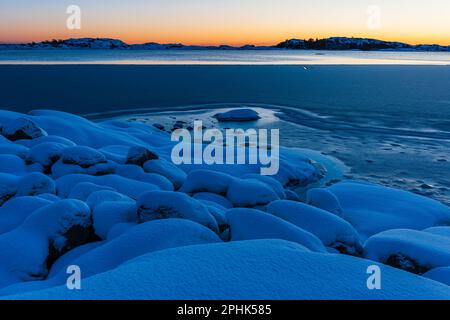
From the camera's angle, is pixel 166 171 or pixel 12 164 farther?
pixel 166 171

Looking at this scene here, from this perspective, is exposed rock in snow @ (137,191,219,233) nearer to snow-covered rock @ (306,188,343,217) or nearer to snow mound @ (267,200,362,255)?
snow mound @ (267,200,362,255)

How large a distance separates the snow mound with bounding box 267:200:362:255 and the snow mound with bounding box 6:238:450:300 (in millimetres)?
1090

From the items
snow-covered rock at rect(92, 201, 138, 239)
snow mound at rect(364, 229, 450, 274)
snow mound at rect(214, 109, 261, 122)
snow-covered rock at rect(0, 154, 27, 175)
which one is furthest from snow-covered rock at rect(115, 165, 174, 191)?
snow mound at rect(214, 109, 261, 122)

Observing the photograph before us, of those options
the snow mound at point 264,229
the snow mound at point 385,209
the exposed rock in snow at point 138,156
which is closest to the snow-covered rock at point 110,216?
the snow mound at point 264,229

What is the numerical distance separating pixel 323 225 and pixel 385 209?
2.05 metres

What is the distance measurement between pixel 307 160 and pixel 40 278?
563cm

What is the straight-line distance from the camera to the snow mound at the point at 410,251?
335 cm

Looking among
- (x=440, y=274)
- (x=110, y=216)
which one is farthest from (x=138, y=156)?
(x=440, y=274)

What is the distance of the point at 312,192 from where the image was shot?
5.45 m

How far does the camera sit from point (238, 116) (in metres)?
12.4

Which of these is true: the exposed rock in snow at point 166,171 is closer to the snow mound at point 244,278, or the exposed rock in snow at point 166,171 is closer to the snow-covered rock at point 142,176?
the snow-covered rock at point 142,176

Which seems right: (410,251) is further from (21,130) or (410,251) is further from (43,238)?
(21,130)

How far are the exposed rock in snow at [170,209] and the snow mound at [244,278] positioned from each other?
0.95 meters
